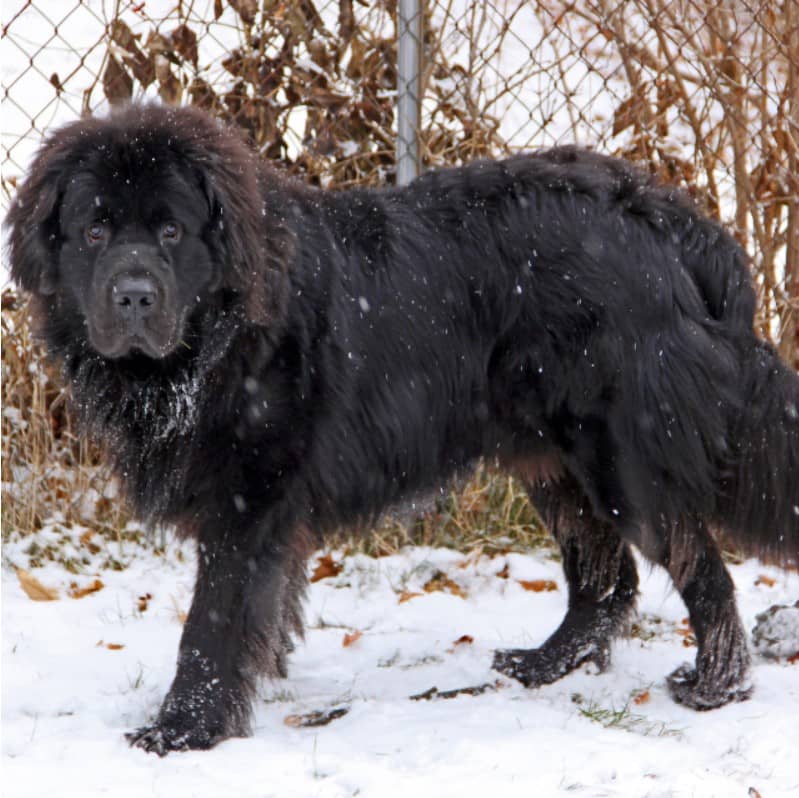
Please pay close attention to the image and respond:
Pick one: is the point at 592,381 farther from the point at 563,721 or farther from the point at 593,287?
the point at 563,721

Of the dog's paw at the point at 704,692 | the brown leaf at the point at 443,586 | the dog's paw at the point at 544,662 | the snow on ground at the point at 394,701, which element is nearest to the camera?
the snow on ground at the point at 394,701

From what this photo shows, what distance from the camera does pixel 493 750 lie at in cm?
296

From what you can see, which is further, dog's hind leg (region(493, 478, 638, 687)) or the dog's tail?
dog's hind leg (region(493, 478, 638, 687))

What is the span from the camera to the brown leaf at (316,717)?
328 centimetres

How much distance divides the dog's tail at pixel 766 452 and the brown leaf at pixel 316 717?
133cm

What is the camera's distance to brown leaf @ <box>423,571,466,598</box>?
180 inches

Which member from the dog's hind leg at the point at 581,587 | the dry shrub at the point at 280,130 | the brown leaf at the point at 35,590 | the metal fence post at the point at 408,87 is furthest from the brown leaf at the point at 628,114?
the brown leaf at the point at 35,590

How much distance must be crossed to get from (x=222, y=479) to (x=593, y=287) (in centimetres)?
Result: 121

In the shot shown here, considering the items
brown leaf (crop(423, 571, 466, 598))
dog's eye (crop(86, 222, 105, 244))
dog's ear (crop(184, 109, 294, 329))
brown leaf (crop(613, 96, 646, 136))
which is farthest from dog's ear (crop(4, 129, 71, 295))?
brown leaf (crop(613, 96, 646, 136))

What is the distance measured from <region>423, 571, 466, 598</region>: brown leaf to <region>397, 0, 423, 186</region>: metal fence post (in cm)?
159

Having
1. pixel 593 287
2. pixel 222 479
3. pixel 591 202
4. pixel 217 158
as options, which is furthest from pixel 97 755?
pixel 591 202

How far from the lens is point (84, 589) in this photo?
14.6ft

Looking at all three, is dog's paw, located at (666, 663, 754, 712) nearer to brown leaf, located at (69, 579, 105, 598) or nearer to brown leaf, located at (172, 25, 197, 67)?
brown leaf, located at (69, 579, 105, 598)

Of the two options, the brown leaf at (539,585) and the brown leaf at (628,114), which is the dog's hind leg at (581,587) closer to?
the brown leaf at (539,585)
